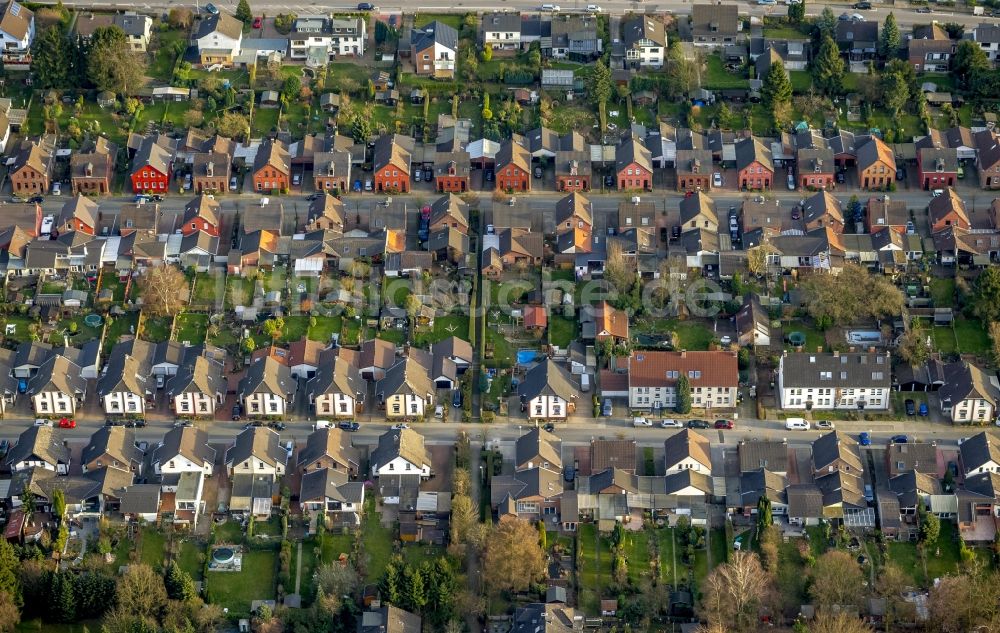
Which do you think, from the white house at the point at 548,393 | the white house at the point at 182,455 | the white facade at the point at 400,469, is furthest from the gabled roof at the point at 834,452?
the white house at the point at 182,455

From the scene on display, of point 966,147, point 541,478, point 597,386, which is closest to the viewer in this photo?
point 541,478

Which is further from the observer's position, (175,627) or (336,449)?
(336,449)

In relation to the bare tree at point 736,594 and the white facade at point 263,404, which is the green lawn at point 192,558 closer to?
the white facade at point 263,404

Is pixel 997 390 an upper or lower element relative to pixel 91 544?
upper

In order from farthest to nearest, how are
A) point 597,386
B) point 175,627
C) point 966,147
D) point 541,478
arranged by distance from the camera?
1. point 966,147
2. point 597,386
3. point 541,478
4. point 175,627

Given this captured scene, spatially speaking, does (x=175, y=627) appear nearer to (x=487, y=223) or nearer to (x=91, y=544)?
(x=91, y=544)

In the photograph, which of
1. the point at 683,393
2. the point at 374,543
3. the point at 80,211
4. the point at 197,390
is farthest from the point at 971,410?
the point at 80,211

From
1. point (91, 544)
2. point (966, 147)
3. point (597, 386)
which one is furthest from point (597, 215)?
point (91, 544)

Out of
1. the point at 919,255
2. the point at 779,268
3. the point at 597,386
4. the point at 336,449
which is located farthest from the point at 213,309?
the point at 919,255
